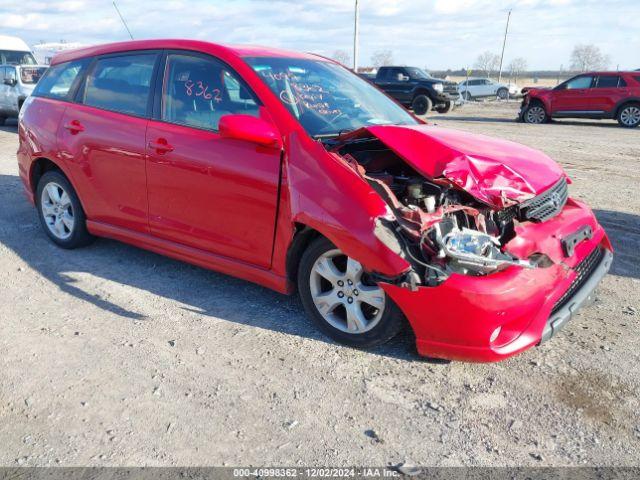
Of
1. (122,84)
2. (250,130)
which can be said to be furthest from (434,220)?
(122,84)

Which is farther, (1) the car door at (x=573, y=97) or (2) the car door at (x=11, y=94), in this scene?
(1) the car door at (x=573, y=97)

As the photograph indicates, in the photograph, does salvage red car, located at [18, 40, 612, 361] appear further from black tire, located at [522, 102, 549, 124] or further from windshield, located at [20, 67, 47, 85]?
black tire, located at [522, 102, 549, 124]

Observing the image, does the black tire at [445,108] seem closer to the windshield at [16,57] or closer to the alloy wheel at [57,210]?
the windshield at [16,57]

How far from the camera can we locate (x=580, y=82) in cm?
1819

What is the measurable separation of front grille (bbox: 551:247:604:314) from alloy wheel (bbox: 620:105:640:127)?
16.0m

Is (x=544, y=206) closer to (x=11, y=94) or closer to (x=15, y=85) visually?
(x=15, y=85)

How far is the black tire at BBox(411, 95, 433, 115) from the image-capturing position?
21.3 metres

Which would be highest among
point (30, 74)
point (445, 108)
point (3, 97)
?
point (30, 74)

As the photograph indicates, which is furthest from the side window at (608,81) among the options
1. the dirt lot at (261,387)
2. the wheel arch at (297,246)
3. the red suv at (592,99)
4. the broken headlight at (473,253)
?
the wheel arch at (297,246)

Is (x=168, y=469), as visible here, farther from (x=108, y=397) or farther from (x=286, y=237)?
(x=286, y=237)

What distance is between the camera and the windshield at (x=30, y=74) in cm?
1487

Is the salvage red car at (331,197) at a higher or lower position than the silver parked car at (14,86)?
higher

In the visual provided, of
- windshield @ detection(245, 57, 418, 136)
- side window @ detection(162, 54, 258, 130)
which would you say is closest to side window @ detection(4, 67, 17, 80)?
side window @ detection(162, 54, 258, 130)

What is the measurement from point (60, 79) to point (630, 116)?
17.2 meters
